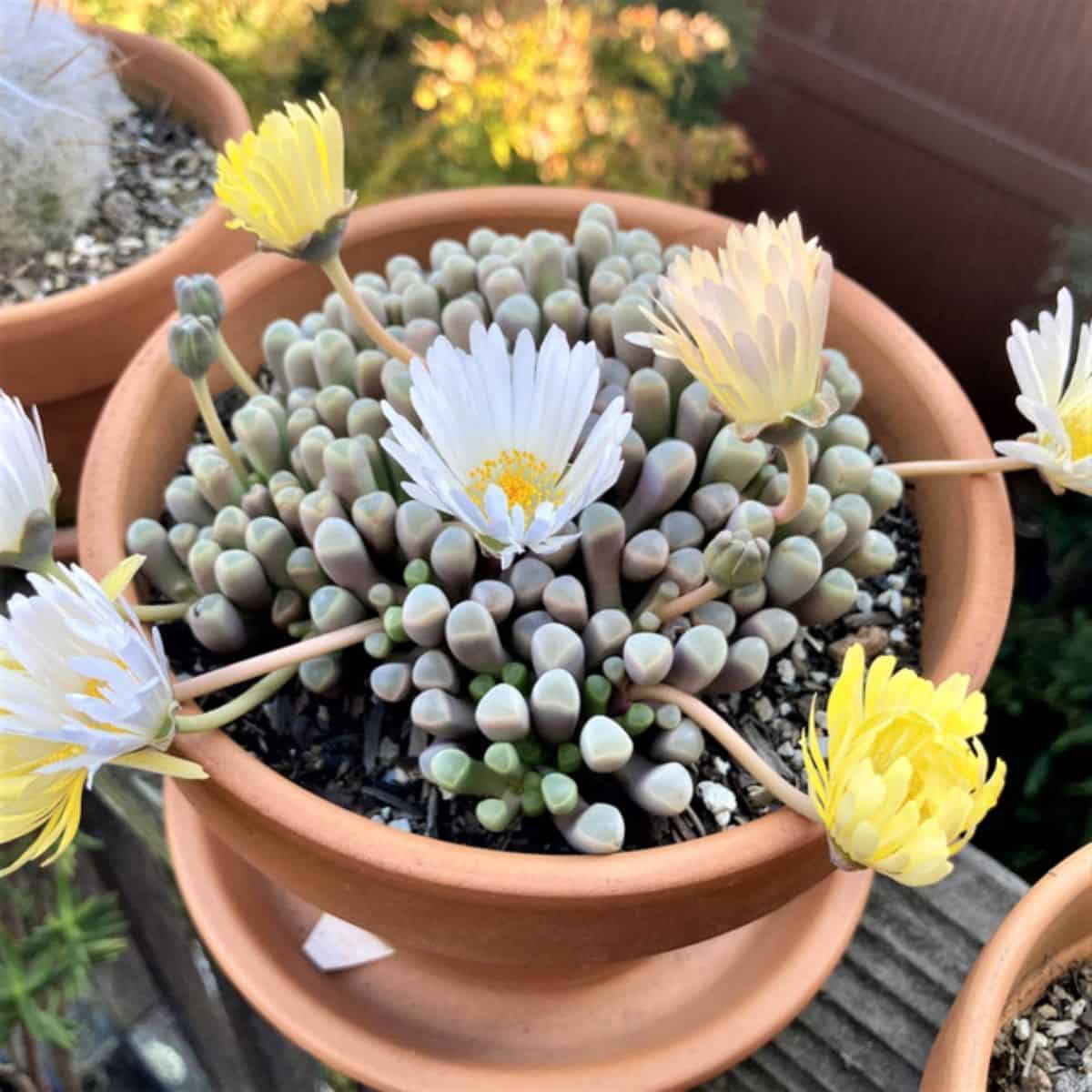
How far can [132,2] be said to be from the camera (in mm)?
1074

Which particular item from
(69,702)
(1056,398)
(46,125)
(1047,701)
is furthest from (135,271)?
(1047,701)

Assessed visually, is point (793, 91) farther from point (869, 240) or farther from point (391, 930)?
point (391, 930)

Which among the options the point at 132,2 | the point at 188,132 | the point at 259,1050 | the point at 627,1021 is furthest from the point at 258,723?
the point at 132,2

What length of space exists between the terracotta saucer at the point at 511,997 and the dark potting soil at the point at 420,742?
12cm

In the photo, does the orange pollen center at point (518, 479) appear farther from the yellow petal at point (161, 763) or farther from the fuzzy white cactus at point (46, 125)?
the fuzzy white cactus at point (46, 125)

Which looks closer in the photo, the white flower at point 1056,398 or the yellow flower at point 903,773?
the yellow flower at point 903,773

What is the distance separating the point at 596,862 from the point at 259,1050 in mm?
540

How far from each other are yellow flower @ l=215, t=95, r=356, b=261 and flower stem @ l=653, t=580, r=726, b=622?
250 mm

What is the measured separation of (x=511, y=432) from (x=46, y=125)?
0.57 meters

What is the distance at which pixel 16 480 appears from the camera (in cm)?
48

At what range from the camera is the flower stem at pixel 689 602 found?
52 cm

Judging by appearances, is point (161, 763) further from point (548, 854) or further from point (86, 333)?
point (86, 333)

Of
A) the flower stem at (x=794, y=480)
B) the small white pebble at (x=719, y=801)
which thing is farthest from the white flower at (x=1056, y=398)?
the small white pebble at (x=719, y=801)

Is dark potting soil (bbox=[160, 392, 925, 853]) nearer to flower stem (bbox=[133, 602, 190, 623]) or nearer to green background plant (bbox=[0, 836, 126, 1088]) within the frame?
flower stem (bbox=[133, 602, 190, 623])
